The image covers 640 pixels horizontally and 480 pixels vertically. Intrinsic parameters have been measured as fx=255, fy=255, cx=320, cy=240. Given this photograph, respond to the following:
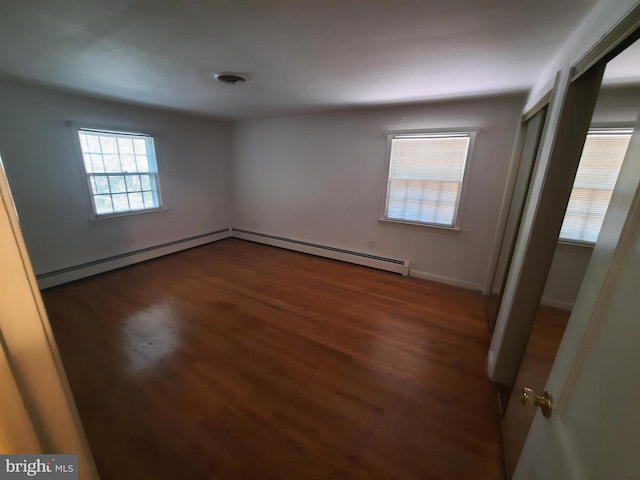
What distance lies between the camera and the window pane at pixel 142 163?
3781mm

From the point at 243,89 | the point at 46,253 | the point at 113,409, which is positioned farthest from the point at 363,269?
the point at 46,253

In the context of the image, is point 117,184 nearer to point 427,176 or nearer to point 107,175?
point 107,175

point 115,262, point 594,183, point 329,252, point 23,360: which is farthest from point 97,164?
point 594,183

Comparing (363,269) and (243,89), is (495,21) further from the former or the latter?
(363,269)

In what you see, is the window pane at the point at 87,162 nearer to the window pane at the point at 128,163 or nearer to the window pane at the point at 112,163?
the window pane at the point at 112,163

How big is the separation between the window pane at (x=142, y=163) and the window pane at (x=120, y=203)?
461mm

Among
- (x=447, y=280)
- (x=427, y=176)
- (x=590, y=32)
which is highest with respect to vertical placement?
(x=590, y=32)

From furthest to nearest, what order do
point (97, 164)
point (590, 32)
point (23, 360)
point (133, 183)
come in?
point (133, 183), point (97, 164), point (590, 32), point (23, 360)

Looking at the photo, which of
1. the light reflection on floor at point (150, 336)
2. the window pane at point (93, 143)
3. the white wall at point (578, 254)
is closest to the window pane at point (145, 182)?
the window pane at point (93, 143)

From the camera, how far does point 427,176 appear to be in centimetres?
330

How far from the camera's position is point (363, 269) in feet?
12.8

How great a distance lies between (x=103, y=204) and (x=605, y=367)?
15.3ft

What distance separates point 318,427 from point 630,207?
67.7 inches

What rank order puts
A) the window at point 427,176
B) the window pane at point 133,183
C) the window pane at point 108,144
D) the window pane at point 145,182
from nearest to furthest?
the window at point 427,176 < the window pane at point 108,144 < the window pane at point 133,183 < the window pane at point 145,182
